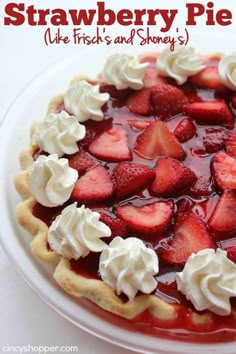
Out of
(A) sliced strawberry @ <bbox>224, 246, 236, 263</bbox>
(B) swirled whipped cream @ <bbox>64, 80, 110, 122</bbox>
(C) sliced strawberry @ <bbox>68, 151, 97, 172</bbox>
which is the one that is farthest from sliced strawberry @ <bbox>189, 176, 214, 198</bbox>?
(B) swirled whipped cream @ <bbox>64, 80, 110, 122</bbox>

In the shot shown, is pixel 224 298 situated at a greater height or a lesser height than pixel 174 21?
lesser

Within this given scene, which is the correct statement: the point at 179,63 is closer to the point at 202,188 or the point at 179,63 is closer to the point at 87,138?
the point at 87,138

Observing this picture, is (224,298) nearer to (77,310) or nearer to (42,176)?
(77,310)

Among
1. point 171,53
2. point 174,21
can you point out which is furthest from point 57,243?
point 174,21

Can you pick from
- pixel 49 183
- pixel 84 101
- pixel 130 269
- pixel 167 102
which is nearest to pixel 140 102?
pixel 167 102

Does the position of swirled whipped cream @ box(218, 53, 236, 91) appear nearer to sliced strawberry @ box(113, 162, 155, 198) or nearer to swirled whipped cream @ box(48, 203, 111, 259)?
sliced strawberry @ box(113, 162, 155, 198)

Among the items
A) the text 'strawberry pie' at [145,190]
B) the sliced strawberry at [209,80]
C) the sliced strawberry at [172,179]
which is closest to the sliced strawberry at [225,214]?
the text 'strawberry pie' at [145,190]
